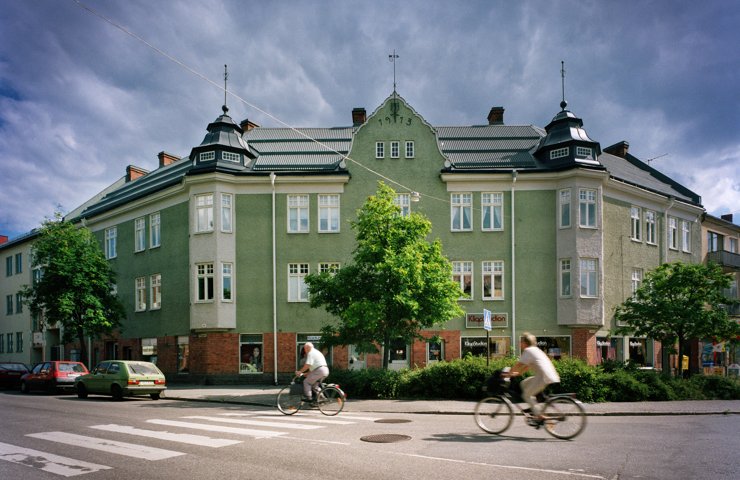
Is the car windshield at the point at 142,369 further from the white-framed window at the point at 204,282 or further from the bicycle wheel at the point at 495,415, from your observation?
the bicycle wheel at the point at 495,415

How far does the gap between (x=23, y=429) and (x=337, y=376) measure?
30.7ft

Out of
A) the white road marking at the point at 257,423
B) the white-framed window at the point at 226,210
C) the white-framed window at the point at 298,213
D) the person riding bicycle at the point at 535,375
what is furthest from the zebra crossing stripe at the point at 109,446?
the white-framed window at the point at 298,213

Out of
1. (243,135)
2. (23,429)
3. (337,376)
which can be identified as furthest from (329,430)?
(243,135)

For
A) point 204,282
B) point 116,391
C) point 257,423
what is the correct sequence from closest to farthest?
point 257,423
point 116,391
point 204,282

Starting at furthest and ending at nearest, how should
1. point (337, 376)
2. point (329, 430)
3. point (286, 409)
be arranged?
1. point (337, 376)
2. point (286, 409)
3. point (329, 430)

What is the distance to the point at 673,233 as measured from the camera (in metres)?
32.8

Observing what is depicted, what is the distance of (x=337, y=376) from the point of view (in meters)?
19.4

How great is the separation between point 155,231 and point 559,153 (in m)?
21.0

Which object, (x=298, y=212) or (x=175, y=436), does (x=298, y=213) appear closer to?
(x=298, y=212)

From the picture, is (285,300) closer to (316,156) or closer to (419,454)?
(316,156)

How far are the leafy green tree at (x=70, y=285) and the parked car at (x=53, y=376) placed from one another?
337 cm

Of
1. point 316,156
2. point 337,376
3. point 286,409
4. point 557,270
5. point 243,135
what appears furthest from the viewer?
point 243,135

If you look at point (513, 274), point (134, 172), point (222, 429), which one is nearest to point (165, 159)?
point (134, 172)

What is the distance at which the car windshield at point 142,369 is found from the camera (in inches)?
803
